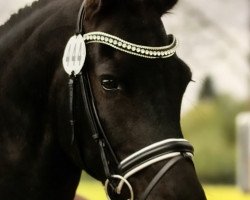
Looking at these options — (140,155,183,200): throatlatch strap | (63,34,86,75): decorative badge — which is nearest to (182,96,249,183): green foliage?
(63,34,86,75): decorative badge

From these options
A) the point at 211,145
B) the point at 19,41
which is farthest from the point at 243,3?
the point at 19,41

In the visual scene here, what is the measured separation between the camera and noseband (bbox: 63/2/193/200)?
11.0 ft

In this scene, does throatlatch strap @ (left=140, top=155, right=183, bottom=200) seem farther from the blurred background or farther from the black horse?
the blurred background

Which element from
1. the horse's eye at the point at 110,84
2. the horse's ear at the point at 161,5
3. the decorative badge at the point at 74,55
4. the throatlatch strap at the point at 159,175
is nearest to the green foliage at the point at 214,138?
the horse's ear at the point at 161,5

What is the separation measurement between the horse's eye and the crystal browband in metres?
0.15

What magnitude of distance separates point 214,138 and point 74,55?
20.1 metres

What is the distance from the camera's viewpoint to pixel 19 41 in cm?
394

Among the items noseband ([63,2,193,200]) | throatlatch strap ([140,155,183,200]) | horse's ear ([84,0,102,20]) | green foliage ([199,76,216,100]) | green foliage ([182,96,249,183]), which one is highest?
horse's ear ([84,0,102,20])

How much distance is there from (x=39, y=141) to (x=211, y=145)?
1931 cm

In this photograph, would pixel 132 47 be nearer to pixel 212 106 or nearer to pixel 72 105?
pixel 72 105

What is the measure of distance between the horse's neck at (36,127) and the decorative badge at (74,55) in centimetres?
9

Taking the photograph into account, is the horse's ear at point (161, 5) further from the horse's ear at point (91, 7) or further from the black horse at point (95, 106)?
the horse's ear at point (91, 7)

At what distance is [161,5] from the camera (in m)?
3.73

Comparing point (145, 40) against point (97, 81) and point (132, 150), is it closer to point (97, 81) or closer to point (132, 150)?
point (97, 81)
